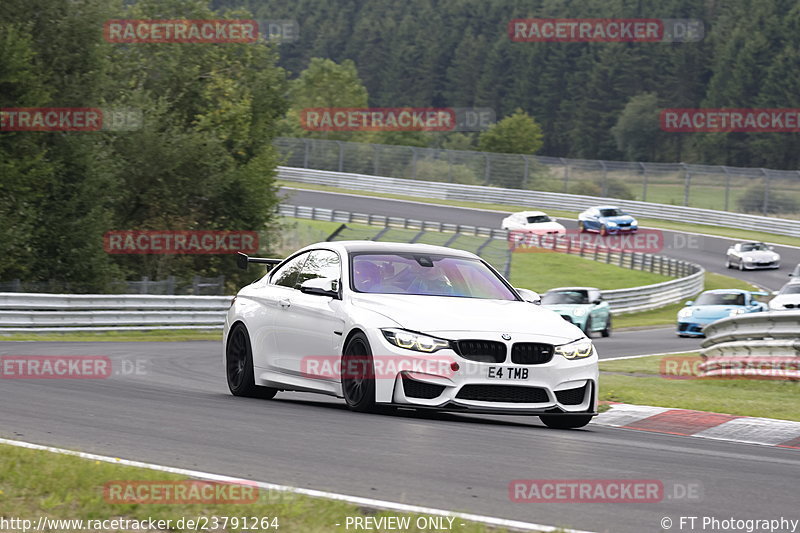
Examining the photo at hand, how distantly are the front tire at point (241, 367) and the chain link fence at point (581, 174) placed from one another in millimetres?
51769

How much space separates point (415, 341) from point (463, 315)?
54cm

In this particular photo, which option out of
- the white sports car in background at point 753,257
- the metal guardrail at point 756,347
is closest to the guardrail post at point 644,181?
the white sports car in background at point 753,257

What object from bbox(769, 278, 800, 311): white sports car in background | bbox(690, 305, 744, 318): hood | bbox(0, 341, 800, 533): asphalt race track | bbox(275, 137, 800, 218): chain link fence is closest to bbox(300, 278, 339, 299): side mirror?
bbox(0, 341, 800, 533): asphalt race track

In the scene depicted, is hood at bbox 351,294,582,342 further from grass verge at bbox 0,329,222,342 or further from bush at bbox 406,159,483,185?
bush at bbox 406,159,483,185

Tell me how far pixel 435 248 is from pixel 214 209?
93.3ft

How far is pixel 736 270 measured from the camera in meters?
52.9

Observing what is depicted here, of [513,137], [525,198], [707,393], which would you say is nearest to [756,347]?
[707,393]

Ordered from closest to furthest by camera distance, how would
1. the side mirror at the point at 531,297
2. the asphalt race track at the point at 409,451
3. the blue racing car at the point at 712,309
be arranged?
1. the asphalt race track at the point at 409,451
2. the side mirror at the point at 531,297
3. the blue racing car at the point at 712,309

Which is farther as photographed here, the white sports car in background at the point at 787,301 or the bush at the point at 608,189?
the bush at the point at 608,189

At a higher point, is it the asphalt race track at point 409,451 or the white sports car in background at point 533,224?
the asphalt race track at point 409,451

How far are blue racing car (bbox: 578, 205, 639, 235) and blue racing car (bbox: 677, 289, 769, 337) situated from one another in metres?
24.9

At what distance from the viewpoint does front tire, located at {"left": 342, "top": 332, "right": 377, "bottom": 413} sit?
9617 mm

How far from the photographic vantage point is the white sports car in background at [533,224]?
5456 centimetres

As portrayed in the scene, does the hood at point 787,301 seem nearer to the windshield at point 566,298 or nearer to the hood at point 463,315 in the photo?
the windshield at point 566,298
